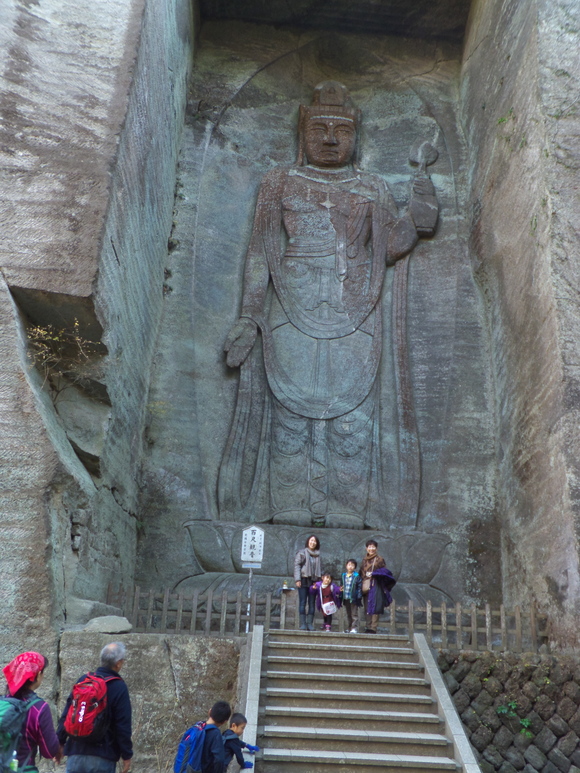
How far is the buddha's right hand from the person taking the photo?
9406 mm

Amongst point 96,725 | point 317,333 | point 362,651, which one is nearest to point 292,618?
point 362,651

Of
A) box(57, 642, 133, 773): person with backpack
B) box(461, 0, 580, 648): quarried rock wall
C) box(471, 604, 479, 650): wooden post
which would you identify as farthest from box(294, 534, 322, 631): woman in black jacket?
box(57, 642, 133, 773): person with backpack

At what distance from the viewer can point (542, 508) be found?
7.43 m

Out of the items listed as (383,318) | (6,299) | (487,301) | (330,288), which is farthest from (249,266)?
(6,299)

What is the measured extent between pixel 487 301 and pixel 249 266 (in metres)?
2.89

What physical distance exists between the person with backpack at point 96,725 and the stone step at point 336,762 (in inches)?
57.5

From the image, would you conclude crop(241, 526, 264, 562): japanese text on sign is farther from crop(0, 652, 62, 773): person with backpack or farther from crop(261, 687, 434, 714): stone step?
crop(0, 652, 62, 773): person with backpack

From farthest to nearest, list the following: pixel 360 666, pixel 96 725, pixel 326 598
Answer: pixel 326 598
pixel 360 666
pixel 96 725

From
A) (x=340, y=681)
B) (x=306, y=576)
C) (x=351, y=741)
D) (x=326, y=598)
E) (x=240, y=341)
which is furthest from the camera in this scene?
(x=240, y=341)

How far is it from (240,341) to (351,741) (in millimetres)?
5309

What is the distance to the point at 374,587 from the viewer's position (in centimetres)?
677

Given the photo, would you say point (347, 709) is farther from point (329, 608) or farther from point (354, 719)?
point (329, 608)

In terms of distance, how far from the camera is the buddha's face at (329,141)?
10.9m

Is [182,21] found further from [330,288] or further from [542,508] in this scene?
[542,508]
